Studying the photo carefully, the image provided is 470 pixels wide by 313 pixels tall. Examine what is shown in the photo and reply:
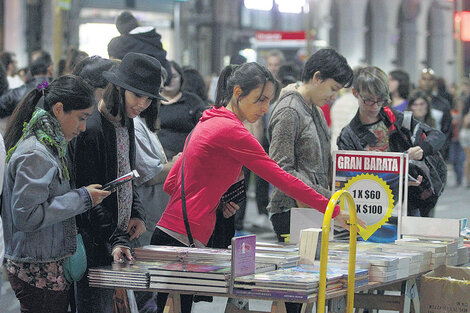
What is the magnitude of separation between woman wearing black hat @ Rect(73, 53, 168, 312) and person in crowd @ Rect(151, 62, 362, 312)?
0.25 metres

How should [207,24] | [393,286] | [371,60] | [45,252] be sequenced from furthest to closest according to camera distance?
[371,60], [207,24], [393,286], [45,252]

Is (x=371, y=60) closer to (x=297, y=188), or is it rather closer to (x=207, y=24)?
(x=207, y=24)

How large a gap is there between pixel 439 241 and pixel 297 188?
1409 millimetres

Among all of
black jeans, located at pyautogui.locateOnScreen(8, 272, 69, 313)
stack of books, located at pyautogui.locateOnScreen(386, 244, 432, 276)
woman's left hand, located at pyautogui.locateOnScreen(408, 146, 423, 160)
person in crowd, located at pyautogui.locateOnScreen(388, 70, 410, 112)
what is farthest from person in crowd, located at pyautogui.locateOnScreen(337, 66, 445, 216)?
person in crowd, located at pyautogui.locateOnScreen(388, 70, 410, 112)

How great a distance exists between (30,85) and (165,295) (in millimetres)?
4531

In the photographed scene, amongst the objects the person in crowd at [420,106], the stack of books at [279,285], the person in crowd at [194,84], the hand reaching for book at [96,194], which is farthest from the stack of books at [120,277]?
the person in crowd at [420,106]

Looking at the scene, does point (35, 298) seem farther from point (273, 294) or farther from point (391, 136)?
point (391, 136)

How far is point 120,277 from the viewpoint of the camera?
437 centimetres

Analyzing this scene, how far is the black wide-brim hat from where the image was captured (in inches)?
189

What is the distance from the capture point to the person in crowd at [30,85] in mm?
8492

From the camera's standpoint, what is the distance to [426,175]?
21.5 ft

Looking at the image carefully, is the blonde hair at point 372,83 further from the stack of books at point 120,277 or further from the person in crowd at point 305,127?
the stack of books at point 120,277

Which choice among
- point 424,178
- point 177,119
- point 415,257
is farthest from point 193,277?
point 177,119

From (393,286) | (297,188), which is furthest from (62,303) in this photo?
(393,286)
